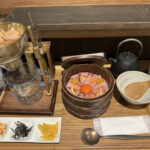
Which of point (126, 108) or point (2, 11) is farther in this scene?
point (2, 11)

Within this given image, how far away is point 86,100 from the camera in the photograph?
110 cm

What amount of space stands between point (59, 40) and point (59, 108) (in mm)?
805

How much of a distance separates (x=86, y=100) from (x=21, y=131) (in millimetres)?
612

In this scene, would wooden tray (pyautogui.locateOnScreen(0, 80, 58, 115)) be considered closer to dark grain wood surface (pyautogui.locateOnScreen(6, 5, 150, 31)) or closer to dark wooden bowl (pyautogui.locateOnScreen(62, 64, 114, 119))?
dark wooden bowl (pyautogui.locateOnScreen(62, 64, 114, 119))

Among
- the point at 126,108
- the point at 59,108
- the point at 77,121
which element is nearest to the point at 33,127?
the point at 59,108

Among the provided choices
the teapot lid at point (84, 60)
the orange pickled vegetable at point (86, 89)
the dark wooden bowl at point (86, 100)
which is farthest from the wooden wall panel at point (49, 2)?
the orange pickled vegetable at point (86, 89)

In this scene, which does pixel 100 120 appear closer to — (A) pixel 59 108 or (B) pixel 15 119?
(A) pixel 59 108

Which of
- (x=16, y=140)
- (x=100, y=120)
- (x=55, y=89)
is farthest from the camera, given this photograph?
(x=55, y=89)

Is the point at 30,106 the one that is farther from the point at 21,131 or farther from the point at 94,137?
the point at 94,137

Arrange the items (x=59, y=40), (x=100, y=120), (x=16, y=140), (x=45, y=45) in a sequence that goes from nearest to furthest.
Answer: (x=16, y=140)
(x=100, y=120)
(x=45, y=45)
(x=59, y=40)

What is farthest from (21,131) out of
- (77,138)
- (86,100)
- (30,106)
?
(86,100)

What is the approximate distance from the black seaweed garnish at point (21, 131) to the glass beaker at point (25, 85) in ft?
0.82

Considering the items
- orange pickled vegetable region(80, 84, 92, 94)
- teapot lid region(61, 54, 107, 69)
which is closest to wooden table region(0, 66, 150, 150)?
orange pickled vegetable region(80, 84, 92, 94)

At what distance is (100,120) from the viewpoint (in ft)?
4.12
